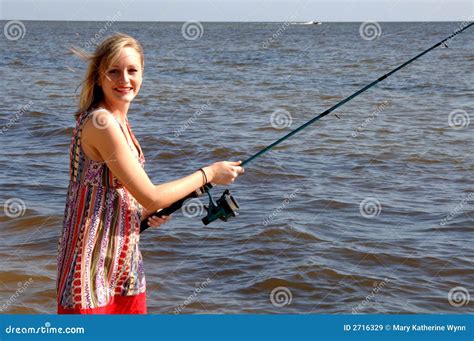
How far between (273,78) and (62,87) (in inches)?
204

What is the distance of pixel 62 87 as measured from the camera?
17.2 meters

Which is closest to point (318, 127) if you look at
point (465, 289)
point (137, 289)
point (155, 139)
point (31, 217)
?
point (155, 139)

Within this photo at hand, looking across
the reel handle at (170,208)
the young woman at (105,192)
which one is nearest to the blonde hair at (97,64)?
the young woman at (105,192)

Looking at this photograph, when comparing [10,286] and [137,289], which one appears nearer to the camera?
[137,289]

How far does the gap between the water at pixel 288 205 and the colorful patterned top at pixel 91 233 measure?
7.88 ft

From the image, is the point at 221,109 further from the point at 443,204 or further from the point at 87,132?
the point at 87,132

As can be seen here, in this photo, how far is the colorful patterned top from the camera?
272cm

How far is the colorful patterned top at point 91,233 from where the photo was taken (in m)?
2.72

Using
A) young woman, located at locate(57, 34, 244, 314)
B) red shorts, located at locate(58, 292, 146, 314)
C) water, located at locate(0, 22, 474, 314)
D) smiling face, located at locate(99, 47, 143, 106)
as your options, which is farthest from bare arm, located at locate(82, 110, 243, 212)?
water, located at locate(0, 22, 474, 314)

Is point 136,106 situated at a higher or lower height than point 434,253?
higher

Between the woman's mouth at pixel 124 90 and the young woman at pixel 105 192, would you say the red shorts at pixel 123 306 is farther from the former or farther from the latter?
the woman's mouth at pixel 124 90

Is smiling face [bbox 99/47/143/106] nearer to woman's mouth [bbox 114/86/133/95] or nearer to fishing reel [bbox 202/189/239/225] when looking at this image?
woman's mouth [bbox 114/86/133/95]

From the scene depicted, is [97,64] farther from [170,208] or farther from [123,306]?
[123,306]

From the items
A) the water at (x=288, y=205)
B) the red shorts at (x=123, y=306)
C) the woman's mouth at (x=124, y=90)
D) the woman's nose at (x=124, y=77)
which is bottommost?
the red shorts at (x=123, y=306)
